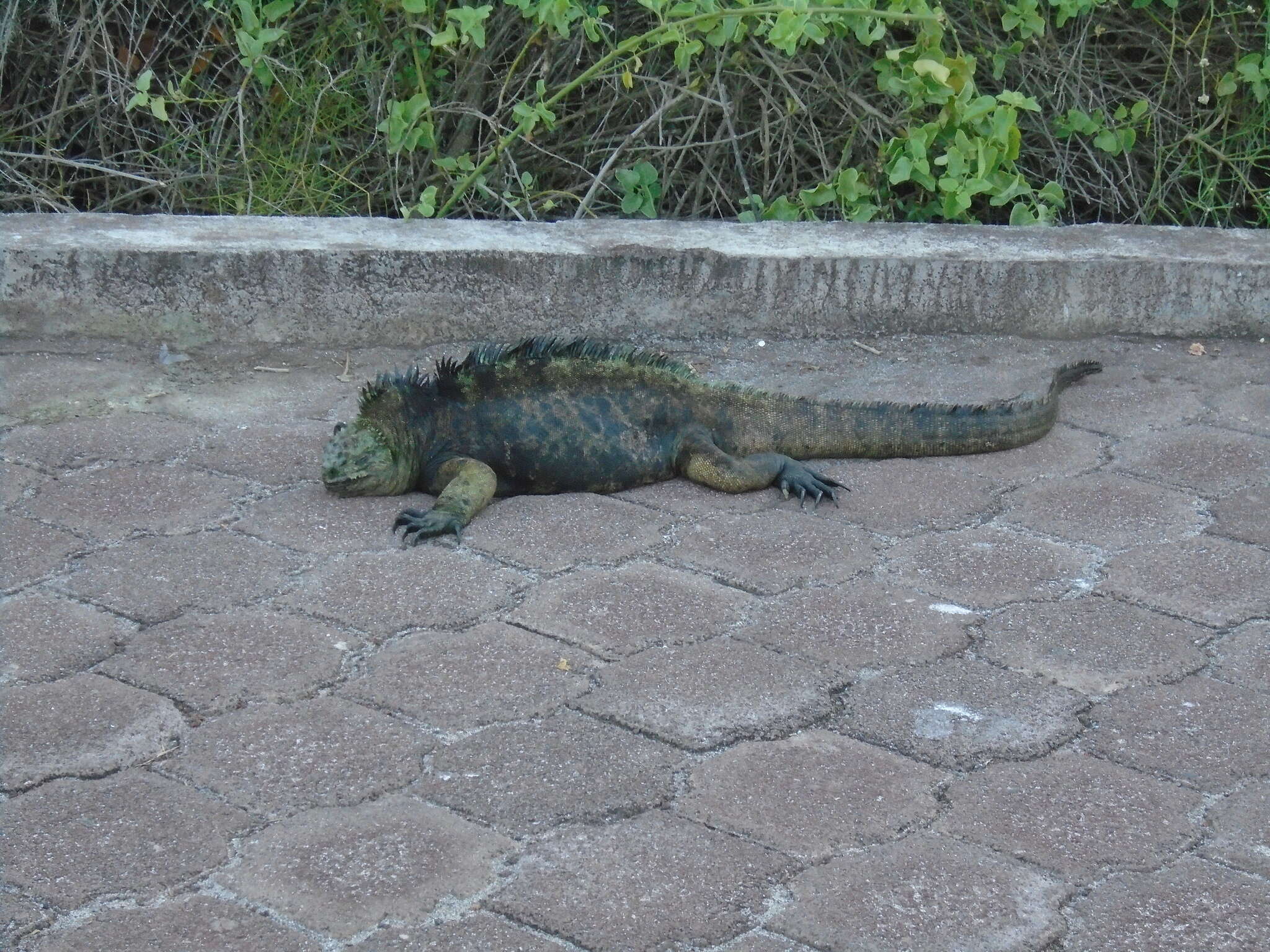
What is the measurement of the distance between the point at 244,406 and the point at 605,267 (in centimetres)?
128

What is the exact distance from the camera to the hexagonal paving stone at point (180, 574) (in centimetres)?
322

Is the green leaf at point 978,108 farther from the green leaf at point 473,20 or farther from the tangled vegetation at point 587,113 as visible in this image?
the green leaf at point 473,20

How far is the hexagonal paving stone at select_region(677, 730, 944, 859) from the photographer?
2.46 meters

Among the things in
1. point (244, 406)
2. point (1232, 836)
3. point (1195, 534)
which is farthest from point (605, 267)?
point (1232, 836)

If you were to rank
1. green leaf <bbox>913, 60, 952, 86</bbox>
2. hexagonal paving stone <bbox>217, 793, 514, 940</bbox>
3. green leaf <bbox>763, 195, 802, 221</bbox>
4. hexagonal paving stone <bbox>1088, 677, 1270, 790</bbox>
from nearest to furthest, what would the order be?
hexagonal paving stone <bbox>217, 793, 514, 940</bbox>, hexagonal paving stone <bbox>1088, 677, 1270, 790</bbox>, green leaf <bbox>913, 60, 952, 86</bbox>, green leaf <bbox>763, 195, 802, 221</bbox>

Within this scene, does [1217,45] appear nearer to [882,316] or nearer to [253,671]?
[882,316]

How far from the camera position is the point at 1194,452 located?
425 centimetres

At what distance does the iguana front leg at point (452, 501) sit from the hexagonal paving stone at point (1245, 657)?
1742 millimetres

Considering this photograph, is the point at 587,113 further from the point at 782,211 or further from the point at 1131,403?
the point at 1131,403

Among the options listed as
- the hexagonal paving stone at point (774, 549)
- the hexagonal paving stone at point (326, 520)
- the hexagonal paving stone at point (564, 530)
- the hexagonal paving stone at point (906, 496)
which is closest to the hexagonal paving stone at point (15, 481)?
the hexagonal paving stone at point (326, 520)

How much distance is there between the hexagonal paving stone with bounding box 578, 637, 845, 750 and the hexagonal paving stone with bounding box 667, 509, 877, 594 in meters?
0.38

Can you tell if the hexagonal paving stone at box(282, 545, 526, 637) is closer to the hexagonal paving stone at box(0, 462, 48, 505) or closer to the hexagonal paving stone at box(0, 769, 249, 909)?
the hexagonal paving stone at box(0, 769, 249, 909)

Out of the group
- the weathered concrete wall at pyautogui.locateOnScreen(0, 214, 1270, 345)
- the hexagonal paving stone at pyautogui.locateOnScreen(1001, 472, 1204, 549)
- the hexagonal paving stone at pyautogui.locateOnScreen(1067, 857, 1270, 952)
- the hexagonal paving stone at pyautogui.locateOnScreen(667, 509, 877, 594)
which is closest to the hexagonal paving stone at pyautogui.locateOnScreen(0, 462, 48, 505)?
the weathered concrete wall at pyautogui.locateOnScreen(0, 214, 1270, 345)

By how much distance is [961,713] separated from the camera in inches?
112
